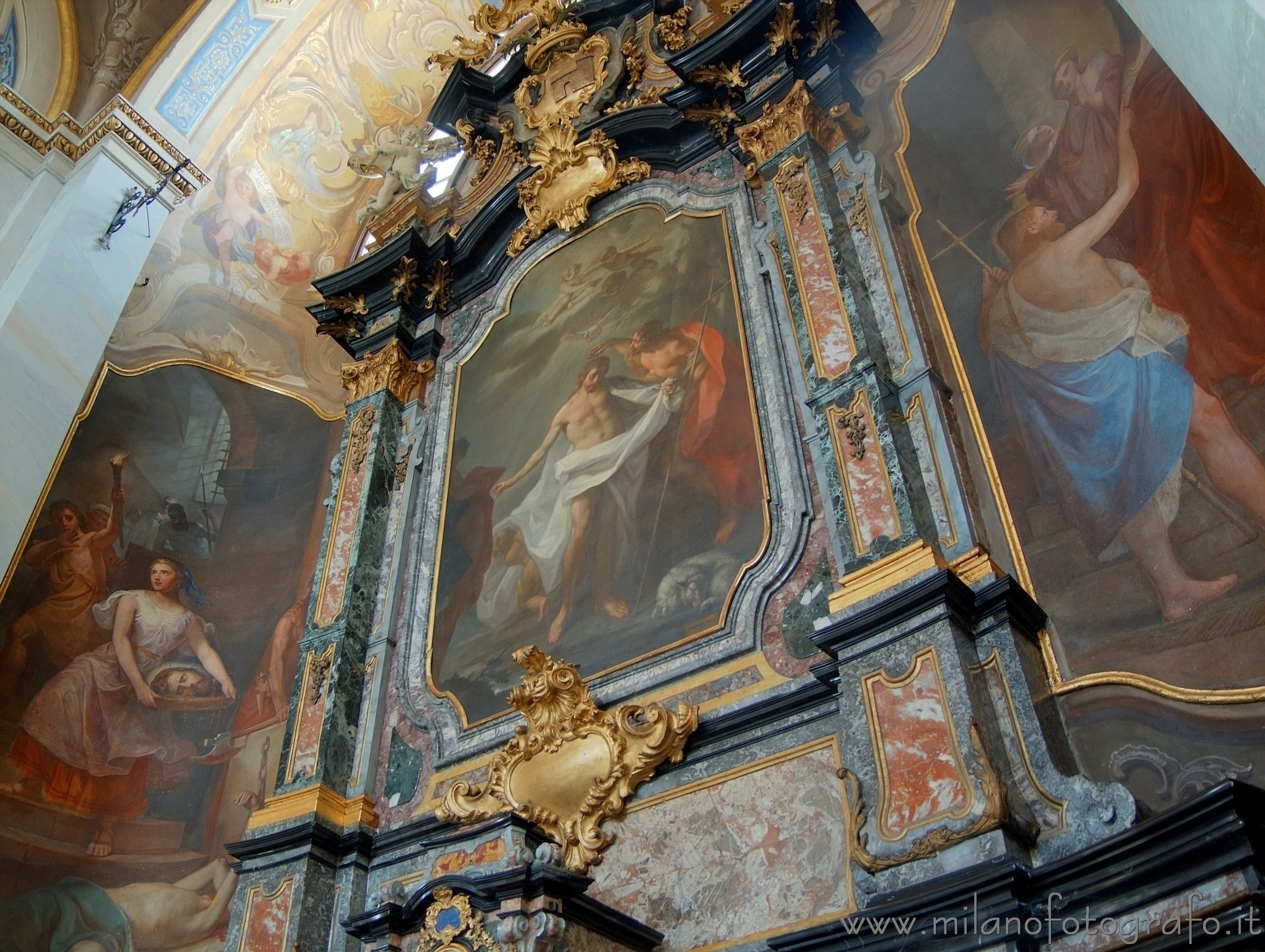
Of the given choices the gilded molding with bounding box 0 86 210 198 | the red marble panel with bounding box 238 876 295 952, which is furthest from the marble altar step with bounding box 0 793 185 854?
the gilded molding with bounding box 0 86 210 198

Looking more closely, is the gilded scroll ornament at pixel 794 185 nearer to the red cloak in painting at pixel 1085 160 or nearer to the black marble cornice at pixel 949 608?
the red cloak in painting at pixel 1085 160

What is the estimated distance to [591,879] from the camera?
443 cm

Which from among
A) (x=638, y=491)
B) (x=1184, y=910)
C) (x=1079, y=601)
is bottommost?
(x=1184, y=910)

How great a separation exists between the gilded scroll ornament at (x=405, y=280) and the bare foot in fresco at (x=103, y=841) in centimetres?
476

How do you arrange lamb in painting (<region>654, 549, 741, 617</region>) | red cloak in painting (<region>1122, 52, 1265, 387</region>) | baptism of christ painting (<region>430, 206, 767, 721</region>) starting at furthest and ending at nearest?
baptism of christ painting (<region>430, 206, 767, 721</region>) → lamb in painting (<region>654, 549, 741, 617</region>) → red cloak in painting (<region>1122, 52, 1265, 387</region>)

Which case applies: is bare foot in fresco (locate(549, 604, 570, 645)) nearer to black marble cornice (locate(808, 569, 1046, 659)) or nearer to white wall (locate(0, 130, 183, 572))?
black marble cornice (locate(808, 569, 1046, 659))

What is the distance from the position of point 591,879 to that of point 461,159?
26.8ft

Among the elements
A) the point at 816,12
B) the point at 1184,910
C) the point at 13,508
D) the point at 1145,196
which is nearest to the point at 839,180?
the point at 816,12

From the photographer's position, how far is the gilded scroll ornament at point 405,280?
29.9 ft

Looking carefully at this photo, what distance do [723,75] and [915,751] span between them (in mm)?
5344

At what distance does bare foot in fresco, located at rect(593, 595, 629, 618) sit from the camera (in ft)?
20.3

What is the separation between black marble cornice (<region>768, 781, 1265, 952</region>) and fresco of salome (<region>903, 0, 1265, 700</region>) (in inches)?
39.4

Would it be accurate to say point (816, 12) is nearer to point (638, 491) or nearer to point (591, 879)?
point (638, 491)

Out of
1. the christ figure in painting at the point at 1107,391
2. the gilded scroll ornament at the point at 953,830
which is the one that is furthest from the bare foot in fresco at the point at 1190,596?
the gilded scroll ornament at the point at 953,830
